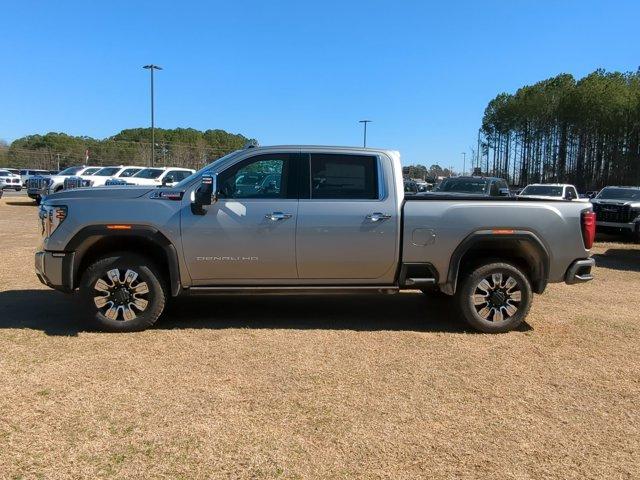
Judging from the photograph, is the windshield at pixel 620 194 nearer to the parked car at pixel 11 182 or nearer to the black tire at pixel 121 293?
the black tire at pixel 121 293

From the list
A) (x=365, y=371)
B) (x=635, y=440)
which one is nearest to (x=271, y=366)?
(x=365, y=371)

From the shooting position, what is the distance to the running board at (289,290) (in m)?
5.59

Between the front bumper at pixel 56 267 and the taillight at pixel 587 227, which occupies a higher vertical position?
the taillight at pixel 587 227

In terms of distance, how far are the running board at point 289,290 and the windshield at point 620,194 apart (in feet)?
44.1

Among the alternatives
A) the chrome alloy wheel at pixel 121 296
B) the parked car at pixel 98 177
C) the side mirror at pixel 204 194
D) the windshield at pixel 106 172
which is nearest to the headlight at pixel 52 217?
the chrome alloy wheel at pixel 121 296

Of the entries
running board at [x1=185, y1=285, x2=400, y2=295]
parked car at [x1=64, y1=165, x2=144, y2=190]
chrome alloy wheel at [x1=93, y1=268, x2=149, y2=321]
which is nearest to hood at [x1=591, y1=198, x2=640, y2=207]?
running board at [x1=185, y1=285, x2=400, y2=295]

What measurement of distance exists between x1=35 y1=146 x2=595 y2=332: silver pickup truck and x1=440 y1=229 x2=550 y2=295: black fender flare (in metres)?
0.01

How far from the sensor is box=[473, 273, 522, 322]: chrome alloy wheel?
5844mm

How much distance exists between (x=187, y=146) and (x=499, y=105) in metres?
44.5

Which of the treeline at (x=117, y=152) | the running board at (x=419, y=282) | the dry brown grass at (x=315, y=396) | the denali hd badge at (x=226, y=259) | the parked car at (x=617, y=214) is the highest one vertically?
the treeline at (x=117, y=152)

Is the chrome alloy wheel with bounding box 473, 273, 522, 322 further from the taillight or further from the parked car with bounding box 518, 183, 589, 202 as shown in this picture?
the parked car with bounding box 518, 183, 589, 202

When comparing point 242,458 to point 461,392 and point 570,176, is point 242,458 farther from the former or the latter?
point 570,176

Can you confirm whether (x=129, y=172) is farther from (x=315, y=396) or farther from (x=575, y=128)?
(x=575, y=128)

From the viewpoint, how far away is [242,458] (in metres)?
3.23
